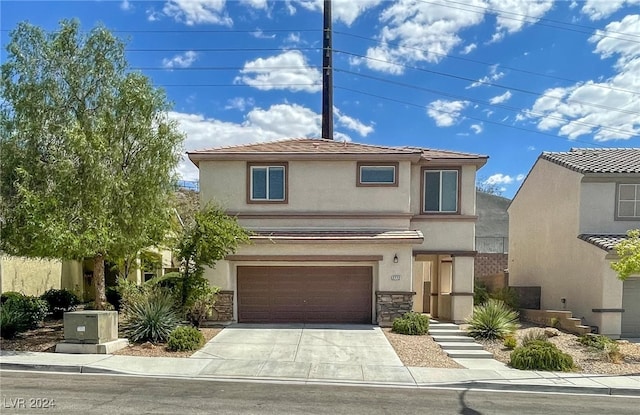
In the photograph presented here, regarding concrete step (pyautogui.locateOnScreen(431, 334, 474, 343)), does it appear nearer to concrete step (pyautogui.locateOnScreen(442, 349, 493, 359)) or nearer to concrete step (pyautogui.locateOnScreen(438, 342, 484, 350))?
concrete step (pyautogui.locateOnScreen(438, 342, 484, 350))

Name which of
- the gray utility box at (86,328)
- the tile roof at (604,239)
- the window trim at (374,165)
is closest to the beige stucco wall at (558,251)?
the tile roof at (604,239)

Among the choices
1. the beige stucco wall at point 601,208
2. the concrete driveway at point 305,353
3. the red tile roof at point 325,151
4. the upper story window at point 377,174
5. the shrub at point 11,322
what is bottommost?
the concrete driveway at point 305,353

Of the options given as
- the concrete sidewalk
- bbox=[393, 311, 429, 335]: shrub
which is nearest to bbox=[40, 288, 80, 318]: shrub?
the concrete sidewalk

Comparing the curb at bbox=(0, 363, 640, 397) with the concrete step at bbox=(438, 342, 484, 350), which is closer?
the curb at bbox=(0, 363, 640, 397)

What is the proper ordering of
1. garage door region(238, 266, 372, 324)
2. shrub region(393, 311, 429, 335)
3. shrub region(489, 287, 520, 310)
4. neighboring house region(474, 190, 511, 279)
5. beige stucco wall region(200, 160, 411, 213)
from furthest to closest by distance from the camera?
neighboring house region(474, 190, 511, 279) → shrub region(489, 287, 520, 310) → beige stucco wall region(200, 160, 411, 213) → garage door region(238, 266, 372, 324) → shrub region(393, 311, 429, 335)

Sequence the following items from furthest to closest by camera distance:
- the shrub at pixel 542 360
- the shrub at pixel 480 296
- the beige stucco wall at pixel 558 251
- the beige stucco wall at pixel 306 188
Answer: the shrub at pixel 480 296, the beige stucco wall at pixel 306 188, the beige stucco wall at pixel 558 251, the shrub at pixel 542 360

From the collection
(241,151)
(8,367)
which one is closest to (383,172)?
(241,151)

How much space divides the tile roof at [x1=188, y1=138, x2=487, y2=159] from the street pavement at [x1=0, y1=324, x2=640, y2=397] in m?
6.73

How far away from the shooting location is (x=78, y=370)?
947cm

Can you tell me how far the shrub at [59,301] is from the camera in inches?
623

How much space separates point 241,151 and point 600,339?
12.7 m

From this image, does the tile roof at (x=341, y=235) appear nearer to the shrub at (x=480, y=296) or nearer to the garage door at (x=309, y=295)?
the garage door at (x=309, y=295)

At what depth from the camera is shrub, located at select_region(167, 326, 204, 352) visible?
11141 millimetres

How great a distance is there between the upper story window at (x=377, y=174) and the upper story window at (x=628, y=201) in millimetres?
8403
